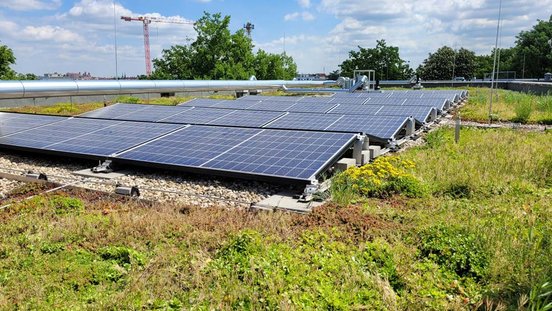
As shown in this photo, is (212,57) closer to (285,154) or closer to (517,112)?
(517,112)

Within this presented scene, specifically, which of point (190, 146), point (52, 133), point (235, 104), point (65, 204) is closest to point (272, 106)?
point (235, 104)

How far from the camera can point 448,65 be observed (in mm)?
86375

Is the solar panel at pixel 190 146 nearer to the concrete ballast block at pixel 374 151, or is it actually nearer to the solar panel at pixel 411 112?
the concrete ballast block at pixel 374 151

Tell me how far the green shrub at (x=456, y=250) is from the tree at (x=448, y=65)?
86.9 metres

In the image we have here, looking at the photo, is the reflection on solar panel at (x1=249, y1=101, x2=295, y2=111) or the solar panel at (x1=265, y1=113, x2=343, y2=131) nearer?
the solar panel at (x1=265, y1=113, x2=343, y2=131)

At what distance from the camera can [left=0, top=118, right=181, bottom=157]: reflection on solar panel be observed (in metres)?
12.5

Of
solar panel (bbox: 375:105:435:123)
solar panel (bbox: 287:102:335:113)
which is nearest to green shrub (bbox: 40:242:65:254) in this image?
solar panel (bbox: 375:105:435:123)

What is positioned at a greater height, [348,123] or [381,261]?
[348,123]

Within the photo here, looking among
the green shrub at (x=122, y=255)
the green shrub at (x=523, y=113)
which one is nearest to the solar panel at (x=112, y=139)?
the green shrub at (x=122, y=255)

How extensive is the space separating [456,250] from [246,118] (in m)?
12.2

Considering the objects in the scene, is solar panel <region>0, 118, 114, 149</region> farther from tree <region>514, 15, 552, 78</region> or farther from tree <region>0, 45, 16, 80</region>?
tree <region>514, 15, 552, 78</region>

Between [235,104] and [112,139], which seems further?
[235,104]

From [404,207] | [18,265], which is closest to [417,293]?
[404,207]

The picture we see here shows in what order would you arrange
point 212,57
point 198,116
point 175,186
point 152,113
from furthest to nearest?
1. point 212,57
2. point 152,113
3. point 198,116
4. point 175,186
